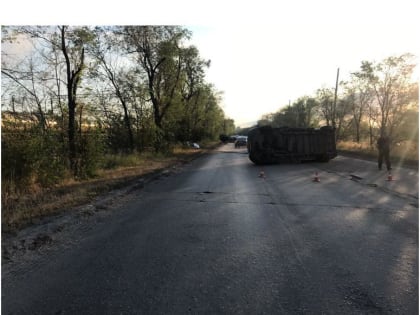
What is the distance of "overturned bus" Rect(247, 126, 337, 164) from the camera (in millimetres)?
21375

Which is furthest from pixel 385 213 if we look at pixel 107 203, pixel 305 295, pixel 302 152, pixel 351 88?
pixel 351 88

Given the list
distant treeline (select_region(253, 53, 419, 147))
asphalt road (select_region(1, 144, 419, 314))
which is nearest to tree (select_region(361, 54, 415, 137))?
distant treeline (select_region(253, 53, 419, 147))

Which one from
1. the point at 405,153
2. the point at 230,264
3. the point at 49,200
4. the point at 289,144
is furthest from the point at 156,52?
the point at 230,264

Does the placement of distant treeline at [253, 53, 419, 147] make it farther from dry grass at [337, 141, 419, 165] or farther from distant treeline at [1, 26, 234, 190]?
distant treeline at [1, 26, 234, 190]

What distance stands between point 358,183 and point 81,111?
1009 cm

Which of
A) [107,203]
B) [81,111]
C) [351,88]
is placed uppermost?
[351,88]

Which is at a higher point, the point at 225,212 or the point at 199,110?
the point at 199,110

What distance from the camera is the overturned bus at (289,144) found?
21.4 m

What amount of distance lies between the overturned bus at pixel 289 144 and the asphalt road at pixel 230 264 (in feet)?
42.9

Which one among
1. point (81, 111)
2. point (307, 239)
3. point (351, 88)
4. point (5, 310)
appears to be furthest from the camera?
point (351, 88)

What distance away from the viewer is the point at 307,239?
216 inches

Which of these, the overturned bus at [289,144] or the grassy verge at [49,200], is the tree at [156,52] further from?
the grassy verge at [49,200]

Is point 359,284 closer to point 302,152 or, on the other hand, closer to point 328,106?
point 302,152

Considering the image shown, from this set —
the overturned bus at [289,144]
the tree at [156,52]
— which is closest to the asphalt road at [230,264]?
the overturned bus at [289,144]
